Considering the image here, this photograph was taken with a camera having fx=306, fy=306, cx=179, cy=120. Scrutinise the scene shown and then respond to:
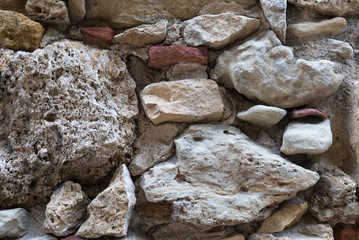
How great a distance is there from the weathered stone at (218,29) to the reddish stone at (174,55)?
3 cm

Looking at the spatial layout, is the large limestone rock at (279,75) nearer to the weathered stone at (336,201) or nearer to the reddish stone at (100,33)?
the weathered stone at (336,201)

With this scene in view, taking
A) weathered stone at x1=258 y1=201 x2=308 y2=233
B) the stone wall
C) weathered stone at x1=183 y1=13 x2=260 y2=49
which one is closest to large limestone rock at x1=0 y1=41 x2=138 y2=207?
the stone wall

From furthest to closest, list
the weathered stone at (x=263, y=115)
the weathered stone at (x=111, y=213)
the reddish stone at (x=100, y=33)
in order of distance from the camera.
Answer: the reddish stone at (x=100, y=33) < the weathered stone at (x=263, y=115) < the weathered stone at (x=111, y=213)

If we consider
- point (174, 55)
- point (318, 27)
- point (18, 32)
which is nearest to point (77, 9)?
point (18, 32)

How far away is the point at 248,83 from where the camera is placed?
100 cm

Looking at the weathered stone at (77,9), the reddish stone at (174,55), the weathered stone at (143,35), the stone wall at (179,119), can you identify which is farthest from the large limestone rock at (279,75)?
the weathered stone at (77,9)

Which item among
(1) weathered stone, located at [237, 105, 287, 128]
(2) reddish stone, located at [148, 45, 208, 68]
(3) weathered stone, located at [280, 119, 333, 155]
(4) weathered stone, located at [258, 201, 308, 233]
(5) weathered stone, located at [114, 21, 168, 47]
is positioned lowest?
(4) weathered stone, located at [258, 201, 308, 233]

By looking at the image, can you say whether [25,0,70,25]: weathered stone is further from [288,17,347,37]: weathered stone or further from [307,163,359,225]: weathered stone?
[307,163,359,225]: weathered stone

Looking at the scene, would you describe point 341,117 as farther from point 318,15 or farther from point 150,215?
point 150,215

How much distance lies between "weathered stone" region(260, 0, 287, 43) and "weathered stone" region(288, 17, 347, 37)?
0.22ft

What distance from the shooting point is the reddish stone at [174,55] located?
1.03 m

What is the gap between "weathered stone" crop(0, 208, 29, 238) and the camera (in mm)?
853

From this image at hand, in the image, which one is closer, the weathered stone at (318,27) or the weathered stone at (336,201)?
the weathered stone at (336,201)

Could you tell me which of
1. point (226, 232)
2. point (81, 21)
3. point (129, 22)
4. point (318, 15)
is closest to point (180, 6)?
point (129, 22)
